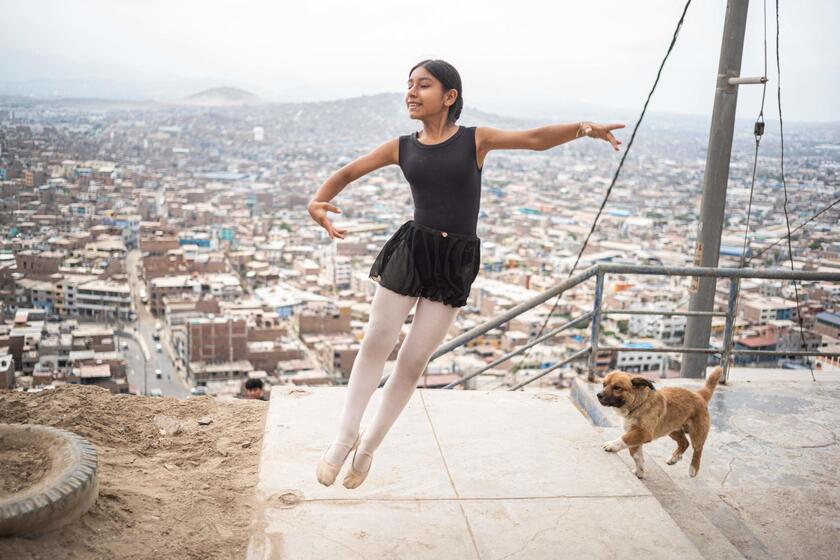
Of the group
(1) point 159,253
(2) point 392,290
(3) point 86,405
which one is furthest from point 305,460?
(1) point 159,253

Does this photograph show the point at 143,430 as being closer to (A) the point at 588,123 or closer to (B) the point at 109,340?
(A) the point at 588,123

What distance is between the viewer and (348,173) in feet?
7.26

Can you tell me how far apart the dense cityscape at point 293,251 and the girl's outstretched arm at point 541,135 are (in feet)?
5.73

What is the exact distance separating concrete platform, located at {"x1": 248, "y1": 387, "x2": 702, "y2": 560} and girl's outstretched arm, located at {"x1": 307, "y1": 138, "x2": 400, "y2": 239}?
84 centimetres

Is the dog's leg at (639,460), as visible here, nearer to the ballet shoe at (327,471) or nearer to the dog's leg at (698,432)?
the dog's leg at (698,432)

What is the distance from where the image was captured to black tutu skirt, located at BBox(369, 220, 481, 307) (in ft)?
6.86

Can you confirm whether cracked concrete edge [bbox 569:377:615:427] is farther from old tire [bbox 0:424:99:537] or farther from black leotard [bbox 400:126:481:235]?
old tire [bbox 0:424:99:537]

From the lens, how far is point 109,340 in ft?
57.7

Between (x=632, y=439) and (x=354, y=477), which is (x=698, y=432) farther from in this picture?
(x=354, y=477)

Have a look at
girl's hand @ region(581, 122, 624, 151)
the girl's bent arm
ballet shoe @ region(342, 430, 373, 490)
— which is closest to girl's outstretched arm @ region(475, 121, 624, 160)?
girl's hand @ region(581, 122, 624, 151)

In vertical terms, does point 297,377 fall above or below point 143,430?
below

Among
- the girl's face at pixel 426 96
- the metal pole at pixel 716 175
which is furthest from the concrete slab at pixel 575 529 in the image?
the metal pole at pixel 716 175

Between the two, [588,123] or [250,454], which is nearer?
[588,123]

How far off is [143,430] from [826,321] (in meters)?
7.98
